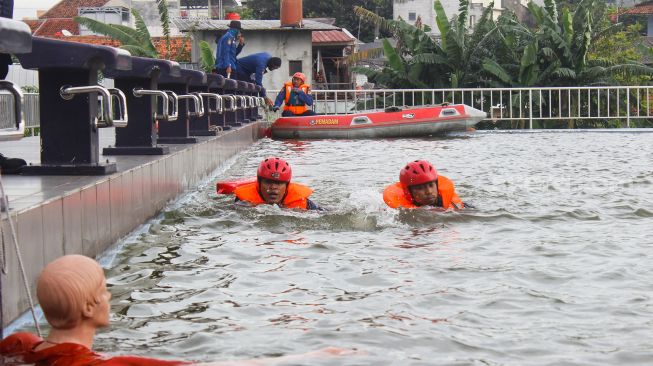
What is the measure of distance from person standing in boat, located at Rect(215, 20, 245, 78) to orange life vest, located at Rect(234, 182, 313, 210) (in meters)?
12.5

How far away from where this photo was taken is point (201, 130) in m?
16.4

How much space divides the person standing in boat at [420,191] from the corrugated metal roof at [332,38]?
141ft

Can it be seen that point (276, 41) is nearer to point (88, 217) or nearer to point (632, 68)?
point (632, 68)

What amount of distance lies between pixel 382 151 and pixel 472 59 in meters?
13.5

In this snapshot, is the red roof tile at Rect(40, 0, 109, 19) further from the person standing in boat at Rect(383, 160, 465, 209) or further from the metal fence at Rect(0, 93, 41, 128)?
the person standing in boat at Rect(383, 160, 465, 209)

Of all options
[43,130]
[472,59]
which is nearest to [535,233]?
[43,130]

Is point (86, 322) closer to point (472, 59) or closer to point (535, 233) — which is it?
point (535, 233)

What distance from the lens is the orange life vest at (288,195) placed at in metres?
10.1

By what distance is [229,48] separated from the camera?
2300 cm

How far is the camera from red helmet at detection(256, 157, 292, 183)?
32.7ft

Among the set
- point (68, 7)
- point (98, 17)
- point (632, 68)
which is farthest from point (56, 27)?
point (632, 68)

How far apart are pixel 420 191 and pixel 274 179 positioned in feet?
4.19

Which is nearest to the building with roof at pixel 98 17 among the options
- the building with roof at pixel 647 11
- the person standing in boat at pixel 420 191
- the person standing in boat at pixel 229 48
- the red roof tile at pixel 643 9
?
the building with roof at pixel 647 11

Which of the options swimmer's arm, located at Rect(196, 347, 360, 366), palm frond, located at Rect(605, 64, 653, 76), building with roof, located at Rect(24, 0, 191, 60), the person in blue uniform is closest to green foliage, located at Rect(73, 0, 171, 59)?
the person in blue uniform
